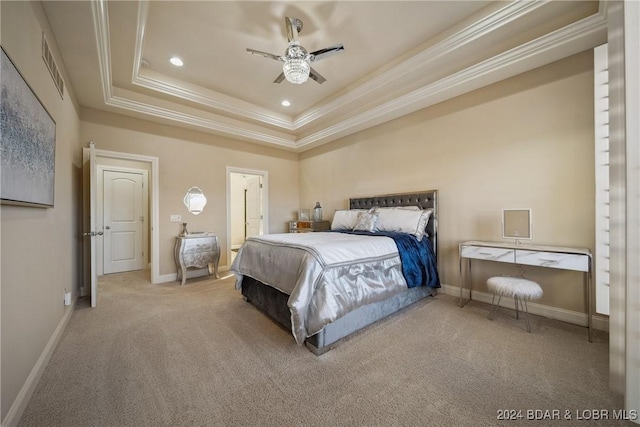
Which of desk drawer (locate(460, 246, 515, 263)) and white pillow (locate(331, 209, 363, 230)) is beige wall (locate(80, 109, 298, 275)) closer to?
white pillow (locate(331, 209, 363, 230))

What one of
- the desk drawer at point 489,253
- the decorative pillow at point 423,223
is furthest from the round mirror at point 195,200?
the desk drawer at point 489,253

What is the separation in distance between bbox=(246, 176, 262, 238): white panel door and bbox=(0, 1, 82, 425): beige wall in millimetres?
3737

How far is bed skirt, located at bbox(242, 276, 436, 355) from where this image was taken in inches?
79.7

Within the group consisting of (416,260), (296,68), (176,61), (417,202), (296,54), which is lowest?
(416,260)

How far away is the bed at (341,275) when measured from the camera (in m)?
1.99

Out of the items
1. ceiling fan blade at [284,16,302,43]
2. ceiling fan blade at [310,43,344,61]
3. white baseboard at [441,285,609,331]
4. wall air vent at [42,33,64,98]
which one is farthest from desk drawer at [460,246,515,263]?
wall air vent at [42,33,64,98]

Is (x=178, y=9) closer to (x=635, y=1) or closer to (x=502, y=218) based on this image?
(x=635, y=1)

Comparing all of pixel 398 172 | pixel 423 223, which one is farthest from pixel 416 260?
pixel 398 172

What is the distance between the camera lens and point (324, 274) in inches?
81.9

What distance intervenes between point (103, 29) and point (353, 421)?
3582 millimetres

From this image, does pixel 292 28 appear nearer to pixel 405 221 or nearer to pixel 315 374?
pixel 405 221

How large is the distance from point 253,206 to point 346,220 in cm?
335

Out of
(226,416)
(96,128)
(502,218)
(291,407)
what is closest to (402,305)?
(502,218)

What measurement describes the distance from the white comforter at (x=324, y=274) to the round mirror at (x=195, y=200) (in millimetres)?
2197
